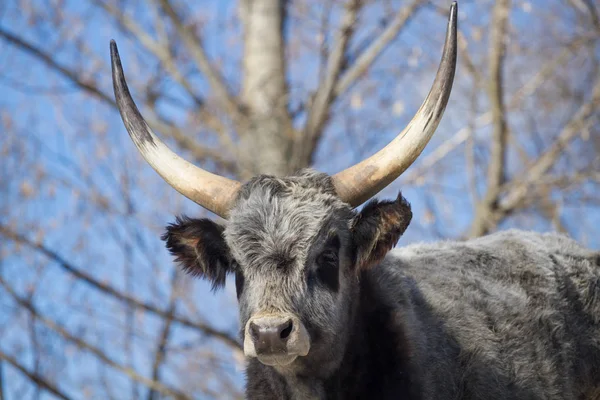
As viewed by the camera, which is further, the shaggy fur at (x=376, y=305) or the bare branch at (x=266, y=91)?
the bare branch at (x=266, y=91)

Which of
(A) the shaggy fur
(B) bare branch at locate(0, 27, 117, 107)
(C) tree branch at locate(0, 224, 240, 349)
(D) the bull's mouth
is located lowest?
(D) the bull's mouth

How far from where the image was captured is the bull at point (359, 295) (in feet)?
17.6

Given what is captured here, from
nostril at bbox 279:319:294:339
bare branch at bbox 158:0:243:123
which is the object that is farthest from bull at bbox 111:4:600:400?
bare branch at bbox 158:0:243:123

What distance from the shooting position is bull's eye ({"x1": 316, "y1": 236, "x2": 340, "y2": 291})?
548cm

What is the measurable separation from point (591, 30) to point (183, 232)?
9.80 m

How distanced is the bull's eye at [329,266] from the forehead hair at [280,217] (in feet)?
0.46

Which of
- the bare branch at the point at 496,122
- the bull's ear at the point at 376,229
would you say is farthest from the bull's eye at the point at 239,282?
the bare branch at the point at 496,122

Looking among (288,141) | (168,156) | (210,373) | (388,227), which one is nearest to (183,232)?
(168,156)

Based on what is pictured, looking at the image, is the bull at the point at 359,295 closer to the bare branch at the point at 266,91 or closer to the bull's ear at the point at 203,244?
the bull's ear at the point at 203,244

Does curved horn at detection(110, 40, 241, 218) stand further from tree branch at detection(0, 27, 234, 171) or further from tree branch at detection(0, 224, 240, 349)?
tree branch at detection(0, 27, 234, 171)

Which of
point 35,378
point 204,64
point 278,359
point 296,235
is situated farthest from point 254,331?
point 204,64

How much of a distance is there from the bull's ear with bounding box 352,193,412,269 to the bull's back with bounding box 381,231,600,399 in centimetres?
36

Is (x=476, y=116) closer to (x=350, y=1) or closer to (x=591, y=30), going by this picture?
(x=591, y=30)

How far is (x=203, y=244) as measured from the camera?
6.00m
